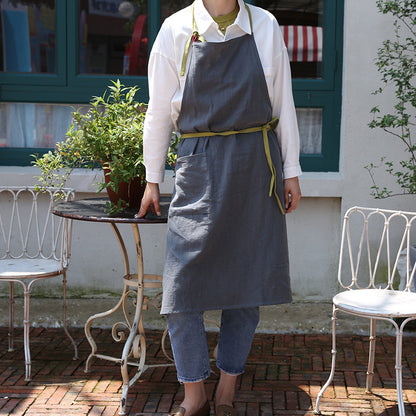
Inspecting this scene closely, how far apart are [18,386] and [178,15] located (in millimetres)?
2121

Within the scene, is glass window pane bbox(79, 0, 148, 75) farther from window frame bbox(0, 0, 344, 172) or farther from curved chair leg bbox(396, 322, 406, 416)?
curved chair leg bbox(396, 322, 406, 416)

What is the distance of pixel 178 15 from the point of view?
315 centimetres

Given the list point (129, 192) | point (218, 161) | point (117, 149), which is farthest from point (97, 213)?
point (218, 161)

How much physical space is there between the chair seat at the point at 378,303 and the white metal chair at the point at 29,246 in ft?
5.37

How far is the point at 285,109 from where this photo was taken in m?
3.16

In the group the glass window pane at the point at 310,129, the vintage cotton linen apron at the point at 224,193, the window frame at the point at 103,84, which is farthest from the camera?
the glass window pane at the point at 310,129

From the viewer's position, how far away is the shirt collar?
9.98 feet

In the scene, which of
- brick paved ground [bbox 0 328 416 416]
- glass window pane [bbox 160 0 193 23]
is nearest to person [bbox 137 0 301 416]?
brick paved ground [bbox 0 328 416 416]

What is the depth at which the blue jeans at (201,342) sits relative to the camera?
312cm

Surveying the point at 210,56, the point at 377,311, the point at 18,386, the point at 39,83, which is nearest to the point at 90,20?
the point at 39,83

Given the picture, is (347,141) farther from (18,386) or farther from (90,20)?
(18,386)

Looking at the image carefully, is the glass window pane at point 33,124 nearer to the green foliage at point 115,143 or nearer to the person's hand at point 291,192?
the green foliage at point 115,143

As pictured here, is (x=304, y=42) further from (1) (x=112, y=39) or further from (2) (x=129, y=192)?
(2) (x=129, y=192)

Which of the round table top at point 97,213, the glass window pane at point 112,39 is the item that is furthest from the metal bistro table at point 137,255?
the glass window pane at point 112,39
